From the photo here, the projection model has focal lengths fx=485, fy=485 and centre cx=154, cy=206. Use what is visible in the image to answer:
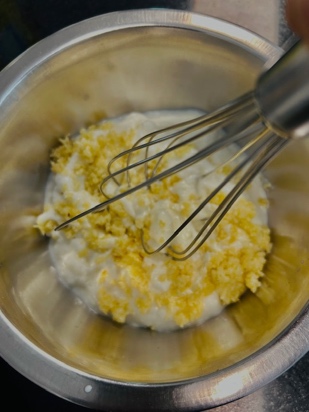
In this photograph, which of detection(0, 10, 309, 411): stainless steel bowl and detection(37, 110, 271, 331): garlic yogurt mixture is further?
detection(37, 110, 271, 331): garlic yogurt mixture

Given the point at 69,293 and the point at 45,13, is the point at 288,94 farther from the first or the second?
the point at 45,13

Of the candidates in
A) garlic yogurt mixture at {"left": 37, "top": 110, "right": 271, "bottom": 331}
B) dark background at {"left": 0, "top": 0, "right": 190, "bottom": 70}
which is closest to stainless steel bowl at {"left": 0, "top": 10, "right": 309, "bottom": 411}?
garlic yogurt mixture at {"left": 37, "top": 110, "right": 271, "bottom": 331}

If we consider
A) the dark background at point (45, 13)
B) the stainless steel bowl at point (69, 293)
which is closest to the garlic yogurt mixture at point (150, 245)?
the stainless steel bowl at point (69, 293)

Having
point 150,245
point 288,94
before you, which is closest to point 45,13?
point 150,245

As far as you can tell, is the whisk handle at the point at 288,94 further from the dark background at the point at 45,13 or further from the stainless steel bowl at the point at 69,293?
the dark background at the point at 45,13

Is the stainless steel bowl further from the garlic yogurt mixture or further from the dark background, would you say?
the dark background

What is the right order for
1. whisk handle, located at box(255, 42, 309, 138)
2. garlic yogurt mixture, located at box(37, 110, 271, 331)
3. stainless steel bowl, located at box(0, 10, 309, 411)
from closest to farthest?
whisk handle, located at box(255, 42, 309, 138), stainless steel bowl, located at box(0, 10, 309, 411), garlic yogurt mixture, located at box(37, 110, 271, 331)

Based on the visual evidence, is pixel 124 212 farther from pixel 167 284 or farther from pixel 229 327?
pixel 229 327

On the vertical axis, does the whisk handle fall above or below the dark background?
below
